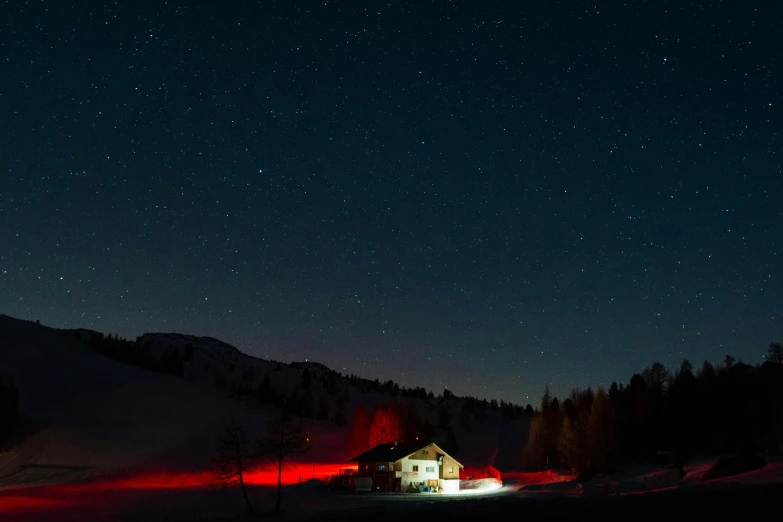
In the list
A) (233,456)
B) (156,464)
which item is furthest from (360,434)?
(233,456)

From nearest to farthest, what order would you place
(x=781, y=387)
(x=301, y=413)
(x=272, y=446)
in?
(x=272, y=446) < (x=781, y=387) < (x=301, y=413)

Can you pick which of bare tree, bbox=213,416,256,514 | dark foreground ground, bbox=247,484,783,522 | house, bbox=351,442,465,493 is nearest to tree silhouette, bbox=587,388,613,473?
house, bbox=351,442,465,493

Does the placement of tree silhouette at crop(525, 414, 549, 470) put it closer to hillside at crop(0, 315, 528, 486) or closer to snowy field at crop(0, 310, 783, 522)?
hillside at crop(0, 315, 528, 486)

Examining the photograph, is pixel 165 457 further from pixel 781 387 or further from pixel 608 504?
pixel 781 387

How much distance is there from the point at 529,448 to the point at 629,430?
2627cm

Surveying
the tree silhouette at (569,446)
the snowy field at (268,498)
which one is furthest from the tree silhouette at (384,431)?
the snowy field at (268,498)

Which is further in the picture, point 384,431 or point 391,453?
point 384,431

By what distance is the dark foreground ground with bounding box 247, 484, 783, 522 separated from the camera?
30.1m

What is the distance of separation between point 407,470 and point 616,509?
113 feet

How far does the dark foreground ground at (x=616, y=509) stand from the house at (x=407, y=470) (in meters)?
21.0

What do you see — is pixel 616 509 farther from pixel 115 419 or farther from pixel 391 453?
pixel 115 419

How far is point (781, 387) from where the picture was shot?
90.7 meters

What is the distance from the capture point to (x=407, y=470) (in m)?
65.2

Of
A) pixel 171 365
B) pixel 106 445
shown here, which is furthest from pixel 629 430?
pixel 171 365
